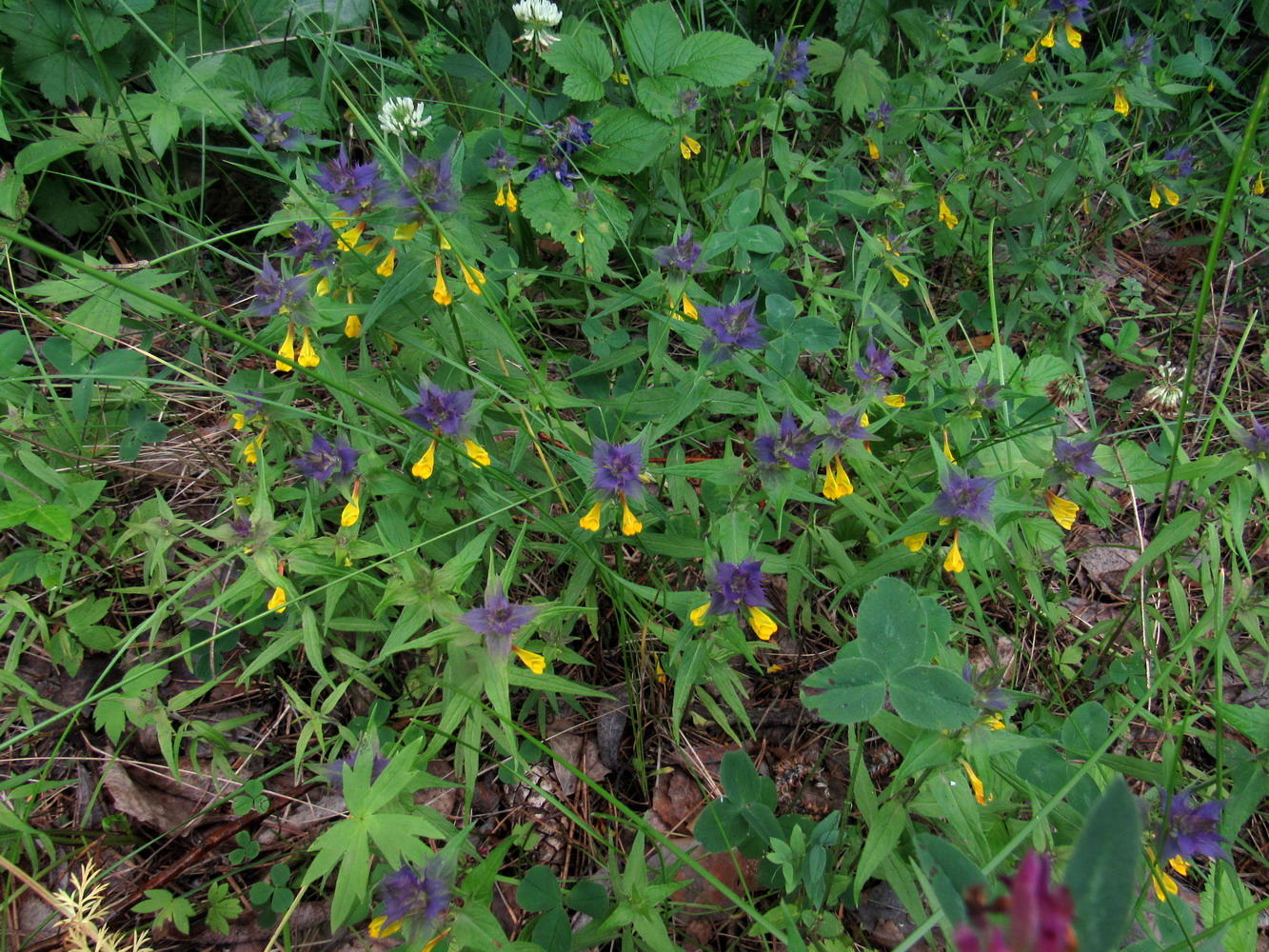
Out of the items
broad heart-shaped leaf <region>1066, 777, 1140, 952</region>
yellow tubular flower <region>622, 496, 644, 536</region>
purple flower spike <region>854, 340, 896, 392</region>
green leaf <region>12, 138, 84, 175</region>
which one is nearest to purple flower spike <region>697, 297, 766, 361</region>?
purple flower spike <region>854, 340, 896, 392</region>

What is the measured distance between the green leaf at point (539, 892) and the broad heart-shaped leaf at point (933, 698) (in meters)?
0.86

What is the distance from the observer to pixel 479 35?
3105mm

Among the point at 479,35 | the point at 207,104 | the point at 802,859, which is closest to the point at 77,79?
the point at 207,104

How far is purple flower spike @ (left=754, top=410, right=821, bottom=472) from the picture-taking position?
1.58 m

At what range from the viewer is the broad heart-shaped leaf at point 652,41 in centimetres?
272

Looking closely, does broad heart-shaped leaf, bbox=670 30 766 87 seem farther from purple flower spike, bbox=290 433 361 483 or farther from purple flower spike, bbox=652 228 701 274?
purple flower spike, bbox=290 433 361 483

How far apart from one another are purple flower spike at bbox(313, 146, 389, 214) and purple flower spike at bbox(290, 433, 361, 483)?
0.54 meters

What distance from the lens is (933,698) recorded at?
1.28m

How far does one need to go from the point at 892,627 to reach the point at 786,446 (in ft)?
1.39

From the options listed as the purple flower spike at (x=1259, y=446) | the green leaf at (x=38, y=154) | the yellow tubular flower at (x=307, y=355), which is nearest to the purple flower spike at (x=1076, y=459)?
the purple flower spike at (x=1259, y=446)

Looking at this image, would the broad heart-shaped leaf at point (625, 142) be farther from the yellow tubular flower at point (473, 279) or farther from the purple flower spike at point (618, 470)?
the purple flower spike at point (618, 470)

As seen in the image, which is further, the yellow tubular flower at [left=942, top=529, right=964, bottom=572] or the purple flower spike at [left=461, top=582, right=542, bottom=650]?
the yellow tubular flower at [left=942, top=529, right=964, bottom=572]

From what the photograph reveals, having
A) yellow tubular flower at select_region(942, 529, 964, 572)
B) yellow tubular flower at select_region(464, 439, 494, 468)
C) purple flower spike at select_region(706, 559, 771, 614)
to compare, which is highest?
yellow tubular flower at select_region(464, 439, 494, 468)

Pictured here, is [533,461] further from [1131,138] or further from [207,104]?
[1131,138]
